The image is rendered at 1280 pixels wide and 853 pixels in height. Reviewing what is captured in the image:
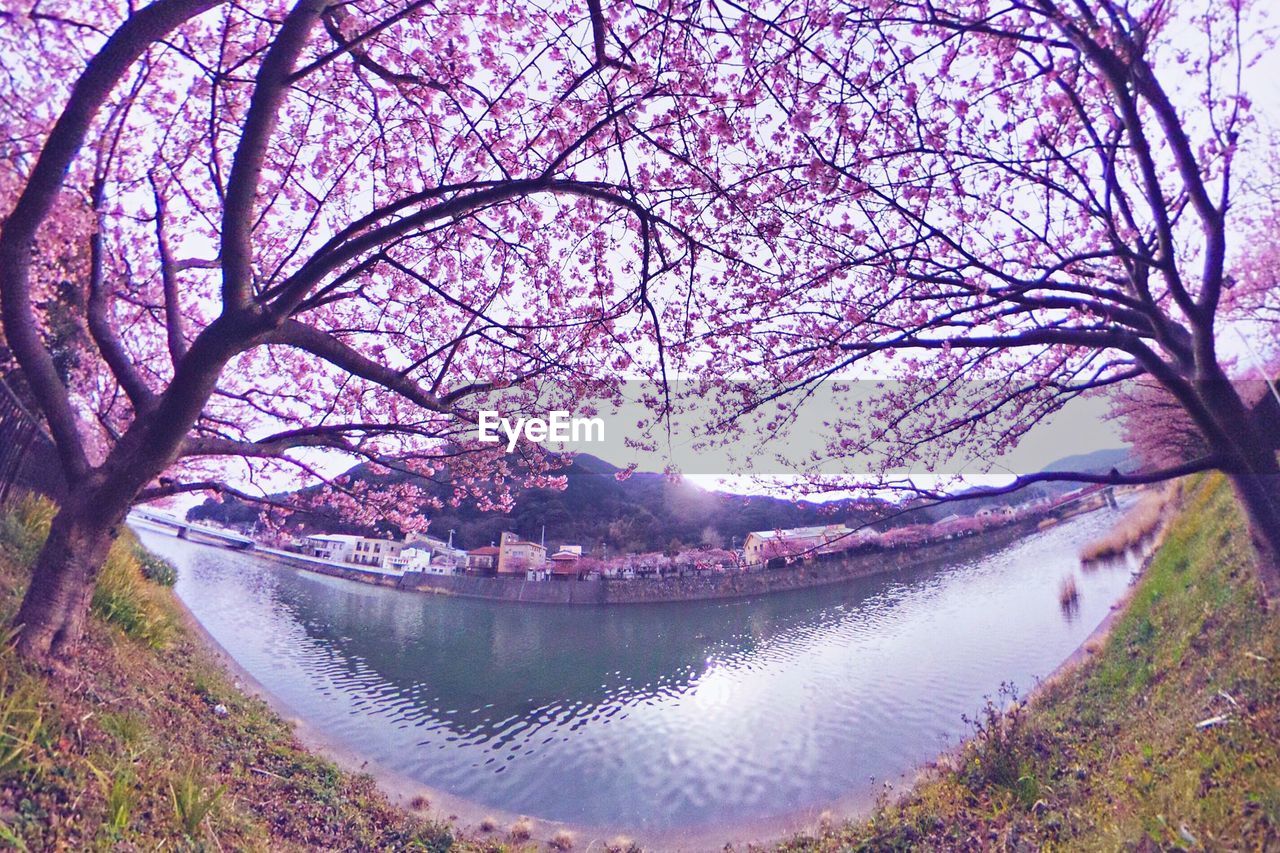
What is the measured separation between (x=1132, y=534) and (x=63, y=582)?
86.5 feet

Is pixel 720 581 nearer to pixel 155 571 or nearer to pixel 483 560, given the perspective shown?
pixel 483 560

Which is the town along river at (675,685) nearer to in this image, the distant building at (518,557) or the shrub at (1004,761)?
the shrub at (1004,761)

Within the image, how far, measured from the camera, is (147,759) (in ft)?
12.9

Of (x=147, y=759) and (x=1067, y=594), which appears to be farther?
(x=1067, y=594)

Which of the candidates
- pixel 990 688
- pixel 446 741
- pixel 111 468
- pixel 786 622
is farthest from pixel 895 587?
pixel 111 468

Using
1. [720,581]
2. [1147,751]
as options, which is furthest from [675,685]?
[720,581]

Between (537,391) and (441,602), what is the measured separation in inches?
1181

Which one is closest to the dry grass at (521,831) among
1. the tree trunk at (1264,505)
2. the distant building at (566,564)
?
the tree trunk at (1264,505)

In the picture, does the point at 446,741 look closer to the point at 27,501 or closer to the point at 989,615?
the point at 27,501

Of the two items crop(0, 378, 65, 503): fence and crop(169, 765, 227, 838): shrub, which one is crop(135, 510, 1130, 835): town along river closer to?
crop(169, 765, 227, 838): shrub

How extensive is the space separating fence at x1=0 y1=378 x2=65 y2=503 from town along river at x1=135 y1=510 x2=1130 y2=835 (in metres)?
6.89

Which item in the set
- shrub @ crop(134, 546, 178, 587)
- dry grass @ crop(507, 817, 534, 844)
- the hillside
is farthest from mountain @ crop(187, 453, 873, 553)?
dry grass @ crop(507, 817, 534, 844)

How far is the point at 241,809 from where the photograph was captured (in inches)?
188

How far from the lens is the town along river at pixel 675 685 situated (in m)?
10.1
